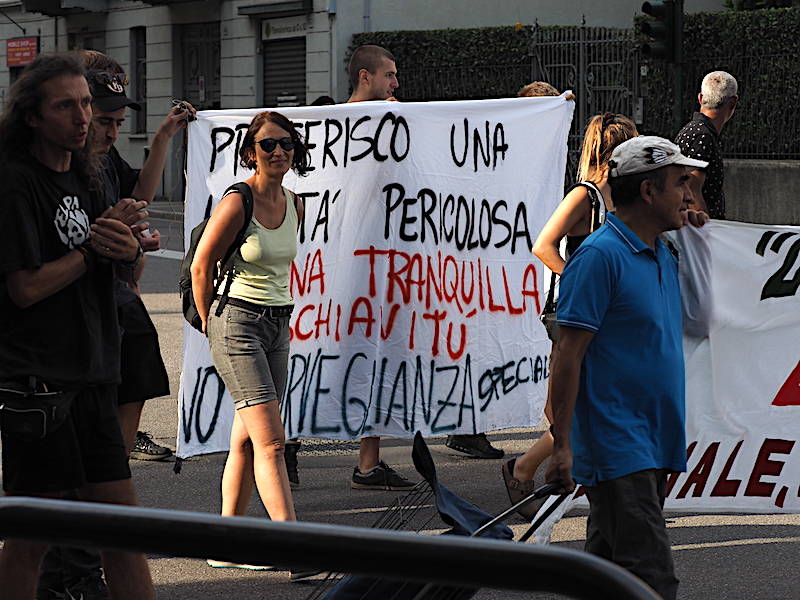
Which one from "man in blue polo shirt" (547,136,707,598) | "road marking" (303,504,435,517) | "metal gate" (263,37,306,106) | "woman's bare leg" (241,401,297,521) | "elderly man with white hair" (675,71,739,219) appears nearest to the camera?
"man in blue polo shirt" (547,136,707,598)

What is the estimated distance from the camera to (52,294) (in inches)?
147

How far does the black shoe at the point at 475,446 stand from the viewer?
7359mm

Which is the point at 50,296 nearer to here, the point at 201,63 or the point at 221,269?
the point at 221,269

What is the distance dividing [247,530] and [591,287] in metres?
2.23

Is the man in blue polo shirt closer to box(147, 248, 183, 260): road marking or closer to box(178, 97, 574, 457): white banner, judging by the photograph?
box(178, 97, 574, 457): white banner

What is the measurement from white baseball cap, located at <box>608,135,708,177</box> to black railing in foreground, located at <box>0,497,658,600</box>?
2.32m

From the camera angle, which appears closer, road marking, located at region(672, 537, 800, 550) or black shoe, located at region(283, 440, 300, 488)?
road marking, located at region(672, 537, 800, 550)

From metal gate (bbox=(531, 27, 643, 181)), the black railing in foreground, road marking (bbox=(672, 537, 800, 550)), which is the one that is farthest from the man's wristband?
metal gate (bbox=(531, 27, 643, 181))

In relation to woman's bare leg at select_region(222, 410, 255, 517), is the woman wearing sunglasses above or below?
above

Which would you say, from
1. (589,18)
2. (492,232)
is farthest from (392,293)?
(589,18)

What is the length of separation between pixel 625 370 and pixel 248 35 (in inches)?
973

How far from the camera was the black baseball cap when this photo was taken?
4633 millimetres

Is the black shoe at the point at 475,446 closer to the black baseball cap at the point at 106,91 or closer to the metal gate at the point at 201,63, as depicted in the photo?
the black baseball cap at the point at 106,91

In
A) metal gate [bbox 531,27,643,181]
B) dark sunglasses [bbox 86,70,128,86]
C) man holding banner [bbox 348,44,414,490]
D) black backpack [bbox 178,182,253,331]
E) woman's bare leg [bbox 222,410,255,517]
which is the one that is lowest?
woman's bare leg [bbox 222,410,255,517]
